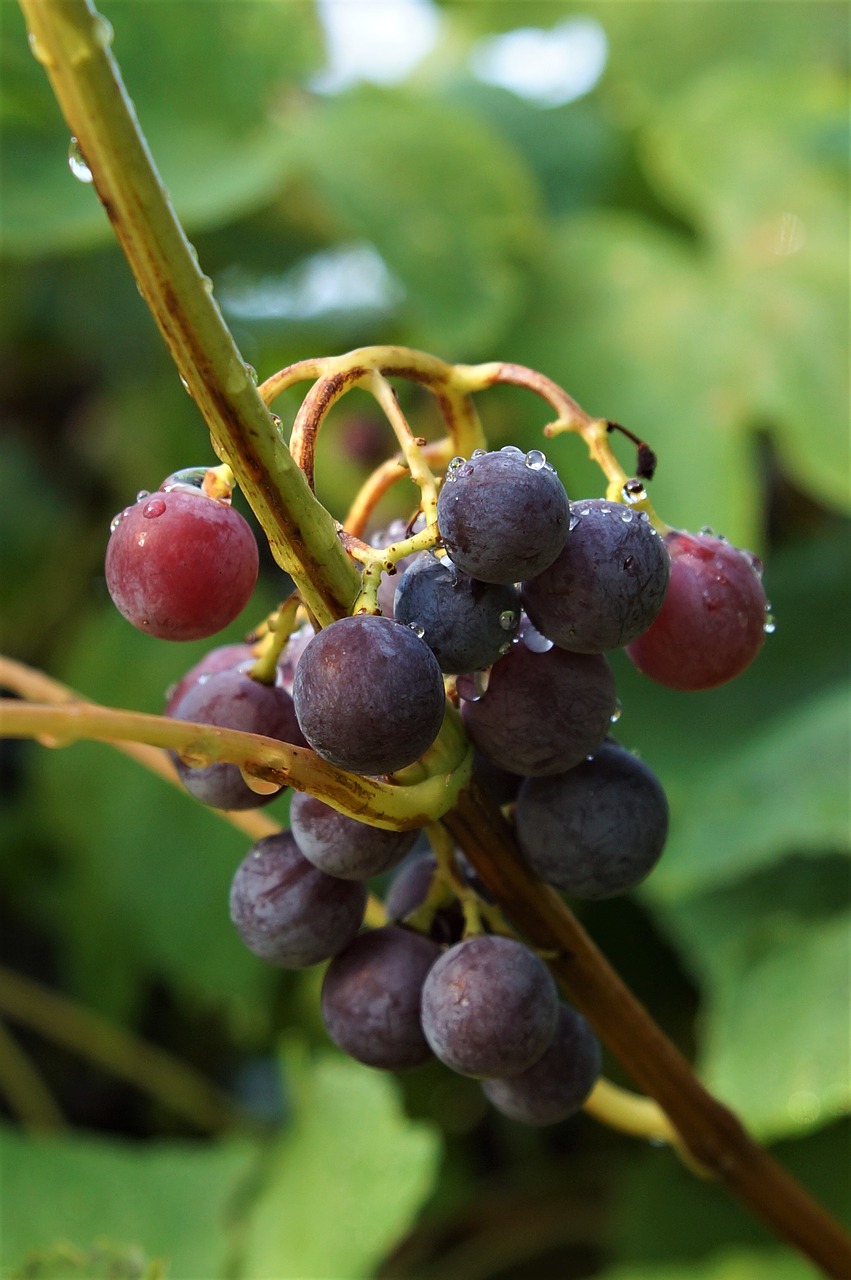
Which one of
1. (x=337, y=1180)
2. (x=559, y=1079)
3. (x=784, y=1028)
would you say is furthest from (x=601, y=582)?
(x=337, y=1180)

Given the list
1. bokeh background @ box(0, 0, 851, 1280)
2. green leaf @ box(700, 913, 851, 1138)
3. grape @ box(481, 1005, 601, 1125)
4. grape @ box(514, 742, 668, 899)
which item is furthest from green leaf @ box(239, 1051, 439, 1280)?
grape @ box(514, 742, 668, 899)

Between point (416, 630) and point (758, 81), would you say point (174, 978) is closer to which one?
point (416, 630)

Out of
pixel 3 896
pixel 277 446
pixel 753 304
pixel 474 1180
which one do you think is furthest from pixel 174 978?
pixel 277 446

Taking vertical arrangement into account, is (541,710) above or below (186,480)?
below

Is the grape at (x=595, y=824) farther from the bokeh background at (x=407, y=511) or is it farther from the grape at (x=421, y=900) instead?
the bokeh background at (x=407, y=511)

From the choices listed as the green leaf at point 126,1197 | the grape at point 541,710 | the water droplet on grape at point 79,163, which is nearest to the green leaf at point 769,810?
the green leaf at point 126,1197

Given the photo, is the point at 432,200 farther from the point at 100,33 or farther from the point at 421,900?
the point at 100,33
